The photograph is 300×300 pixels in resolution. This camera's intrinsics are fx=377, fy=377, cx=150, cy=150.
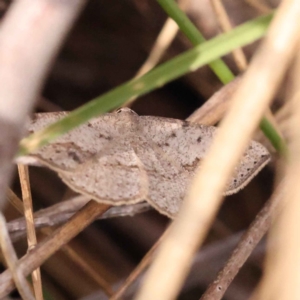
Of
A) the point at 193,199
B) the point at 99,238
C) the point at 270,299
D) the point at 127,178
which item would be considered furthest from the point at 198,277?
the point at 193,199

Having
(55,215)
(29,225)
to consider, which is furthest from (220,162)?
(55,215)

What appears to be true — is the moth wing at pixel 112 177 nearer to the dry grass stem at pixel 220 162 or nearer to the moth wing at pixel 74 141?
the moth wing at pixel 74 141

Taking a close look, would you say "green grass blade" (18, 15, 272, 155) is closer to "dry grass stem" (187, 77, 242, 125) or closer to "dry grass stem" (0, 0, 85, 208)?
"dry grass stem" (0, 0, 85, 208)

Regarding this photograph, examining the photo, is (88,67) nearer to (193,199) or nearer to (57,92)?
(57,92)

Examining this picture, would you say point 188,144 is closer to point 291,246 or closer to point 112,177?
point 112,177

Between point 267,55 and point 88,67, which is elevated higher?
point 88,67

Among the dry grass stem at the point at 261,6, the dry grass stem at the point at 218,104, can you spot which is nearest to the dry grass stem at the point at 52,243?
the dry grass stem at the point at 218,104

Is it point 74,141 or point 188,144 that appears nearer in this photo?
point 74,141
